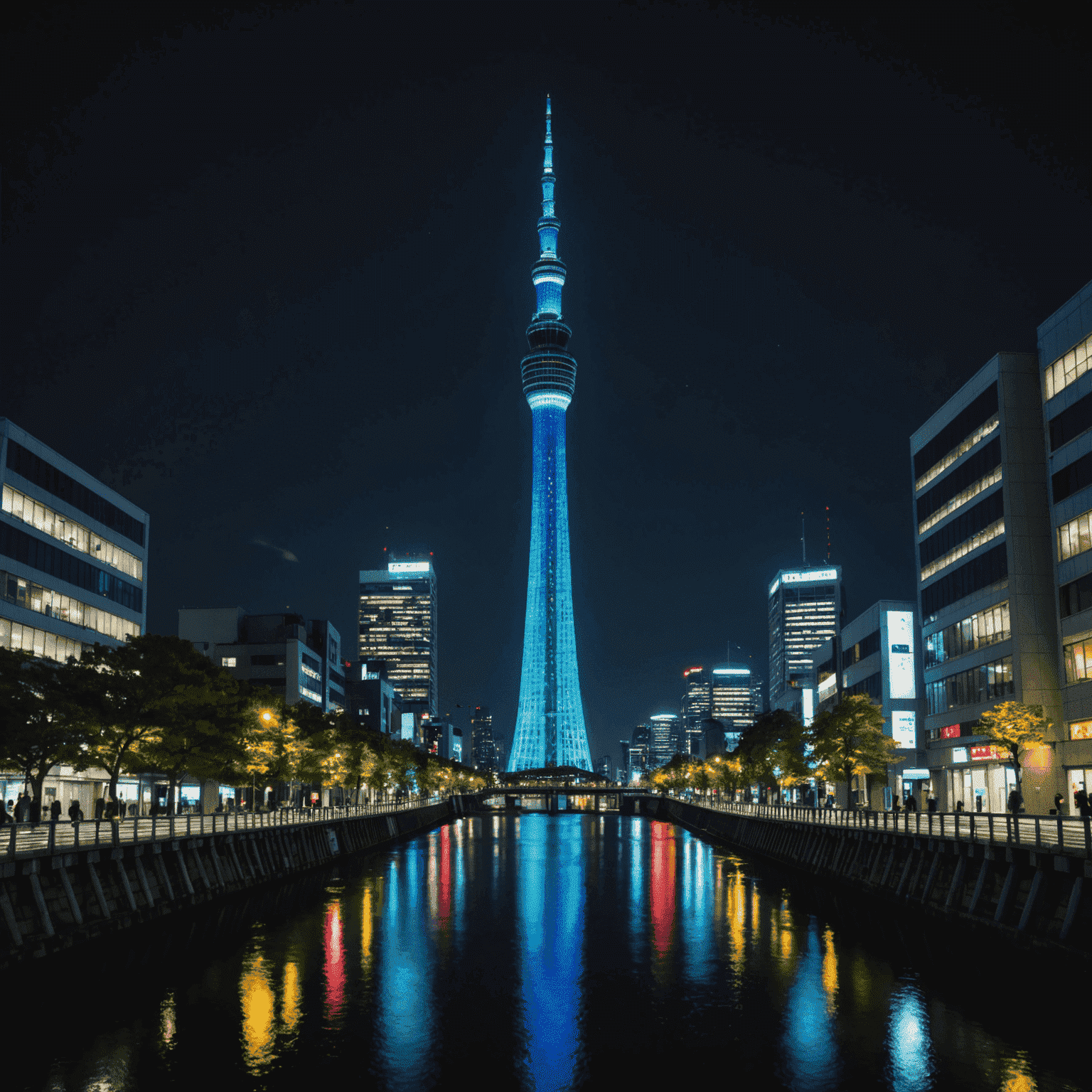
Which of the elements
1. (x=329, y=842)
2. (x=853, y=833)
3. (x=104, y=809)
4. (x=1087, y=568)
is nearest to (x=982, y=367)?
(x=1087, y=568)

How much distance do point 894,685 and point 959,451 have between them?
25.3 m

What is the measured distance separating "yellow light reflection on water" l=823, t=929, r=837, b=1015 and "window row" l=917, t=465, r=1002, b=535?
3888cm

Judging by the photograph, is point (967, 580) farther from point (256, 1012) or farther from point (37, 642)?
point (37, 642)

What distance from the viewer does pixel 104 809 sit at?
63.8 metres

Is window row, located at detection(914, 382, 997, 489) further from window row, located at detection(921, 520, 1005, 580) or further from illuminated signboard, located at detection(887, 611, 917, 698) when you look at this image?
illuminated signboard, located at detection(887, 611, 917, 698)

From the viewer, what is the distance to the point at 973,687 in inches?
3044

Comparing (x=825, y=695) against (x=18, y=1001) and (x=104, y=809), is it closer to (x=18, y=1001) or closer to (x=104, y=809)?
(x=104, y=809)

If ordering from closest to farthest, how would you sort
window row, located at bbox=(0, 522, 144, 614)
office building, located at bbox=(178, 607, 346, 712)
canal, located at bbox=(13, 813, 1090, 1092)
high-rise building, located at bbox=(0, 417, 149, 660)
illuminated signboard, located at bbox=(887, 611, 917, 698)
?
canal, located at bbox=(13, 813, 1090, 1092)
high-rise building, located at bbox=(0, 417, 149, 660)
window row, located at bbox=(0, 522, 144, 614)
illuminated signboard, located at bbox=(887, 611, 917, 698)
office building, located at bbox=(178, 607, 346, 712)

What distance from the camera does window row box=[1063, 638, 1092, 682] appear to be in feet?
203

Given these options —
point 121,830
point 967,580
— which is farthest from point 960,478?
point 121,830

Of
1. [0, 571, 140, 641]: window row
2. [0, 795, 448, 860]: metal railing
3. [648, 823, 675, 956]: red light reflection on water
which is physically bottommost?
[648, 823, 675, 956]: red light reflection on water

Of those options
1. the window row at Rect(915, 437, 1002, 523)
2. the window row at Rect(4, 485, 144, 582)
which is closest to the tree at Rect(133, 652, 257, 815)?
the window row at Rect(4, 485, 144, 582)

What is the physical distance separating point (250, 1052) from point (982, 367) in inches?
2476

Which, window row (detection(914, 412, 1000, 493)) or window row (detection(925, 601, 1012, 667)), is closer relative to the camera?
window row (detection(925, 601, 1012, 667))
